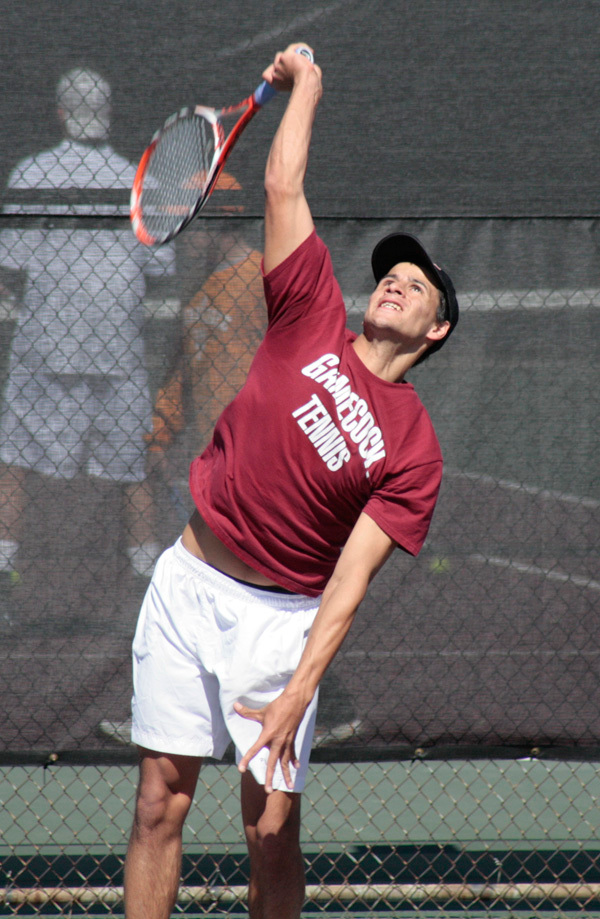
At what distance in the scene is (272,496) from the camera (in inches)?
80.0

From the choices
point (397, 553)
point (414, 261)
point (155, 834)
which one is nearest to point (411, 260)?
point (414, 261)

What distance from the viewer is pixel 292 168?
1922 millimetres

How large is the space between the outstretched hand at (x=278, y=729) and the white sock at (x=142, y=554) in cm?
110

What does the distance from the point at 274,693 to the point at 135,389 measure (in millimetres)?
1210

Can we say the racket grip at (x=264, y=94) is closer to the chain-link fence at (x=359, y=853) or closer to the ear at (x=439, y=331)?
the ear at (x=439, y=331)

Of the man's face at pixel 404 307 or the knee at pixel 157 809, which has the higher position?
the man's face at pixel 404 307

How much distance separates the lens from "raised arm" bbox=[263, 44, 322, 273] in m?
1.92

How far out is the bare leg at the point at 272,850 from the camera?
2.08 m

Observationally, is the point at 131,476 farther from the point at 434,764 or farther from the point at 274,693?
the point at 434,764

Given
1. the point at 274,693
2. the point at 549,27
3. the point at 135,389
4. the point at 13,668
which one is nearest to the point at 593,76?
the point at 549,27

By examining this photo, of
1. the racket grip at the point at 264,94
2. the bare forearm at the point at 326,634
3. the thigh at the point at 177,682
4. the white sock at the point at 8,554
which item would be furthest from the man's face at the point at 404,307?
the white sock at the point at 8,554

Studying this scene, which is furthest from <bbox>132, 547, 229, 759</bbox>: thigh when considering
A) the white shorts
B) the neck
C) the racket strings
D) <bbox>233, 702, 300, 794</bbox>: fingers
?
the racket strings

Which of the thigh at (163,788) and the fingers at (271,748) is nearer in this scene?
the fingers at (271,748)

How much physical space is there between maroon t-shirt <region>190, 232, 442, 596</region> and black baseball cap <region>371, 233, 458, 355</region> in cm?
29
